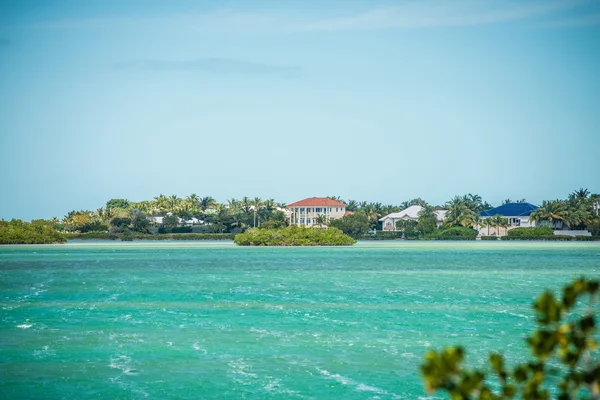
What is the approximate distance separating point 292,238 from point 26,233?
4187 centimetres

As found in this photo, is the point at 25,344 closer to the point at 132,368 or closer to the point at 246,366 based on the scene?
the point at 132,368

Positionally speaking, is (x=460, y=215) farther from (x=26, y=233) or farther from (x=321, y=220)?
(x=26, y=233)

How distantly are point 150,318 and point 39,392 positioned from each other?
13174mm

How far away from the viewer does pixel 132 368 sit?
21.5m

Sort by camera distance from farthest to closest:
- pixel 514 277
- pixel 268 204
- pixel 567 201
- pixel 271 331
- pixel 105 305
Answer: pixel 268 204, pixel 567 201, pixel 514 277, pixel 105 305, pixel 271 331

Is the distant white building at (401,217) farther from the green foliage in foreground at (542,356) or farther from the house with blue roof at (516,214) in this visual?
the green foliage in foreground at (542,356)

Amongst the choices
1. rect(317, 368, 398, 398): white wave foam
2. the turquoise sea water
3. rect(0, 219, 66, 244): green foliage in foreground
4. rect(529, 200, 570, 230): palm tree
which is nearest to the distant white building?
rect(529, 200, 570, 230): palm tree

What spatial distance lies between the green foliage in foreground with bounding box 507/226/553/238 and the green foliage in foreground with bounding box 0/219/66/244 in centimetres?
7388

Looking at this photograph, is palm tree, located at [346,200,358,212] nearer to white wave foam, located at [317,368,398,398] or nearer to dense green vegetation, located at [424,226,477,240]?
dense green vegetation, located at [424,226,477,240]

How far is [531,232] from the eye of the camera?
140m

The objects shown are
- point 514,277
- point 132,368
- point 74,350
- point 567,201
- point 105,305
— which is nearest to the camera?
point 132,368

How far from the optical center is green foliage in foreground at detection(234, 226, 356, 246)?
120812 mm

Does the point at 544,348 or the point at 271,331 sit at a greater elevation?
the point at 544,348

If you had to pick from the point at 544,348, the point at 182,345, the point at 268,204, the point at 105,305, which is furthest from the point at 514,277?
the point at 268,204
